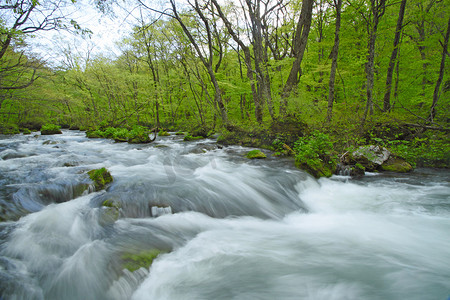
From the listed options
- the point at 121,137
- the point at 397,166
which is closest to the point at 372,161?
the point at 397,166

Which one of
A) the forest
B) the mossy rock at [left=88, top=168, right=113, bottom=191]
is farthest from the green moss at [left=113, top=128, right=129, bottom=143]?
the mossy rock at [left=88, top=168, right=113, bottom=191]

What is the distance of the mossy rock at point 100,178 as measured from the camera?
4.45 metres

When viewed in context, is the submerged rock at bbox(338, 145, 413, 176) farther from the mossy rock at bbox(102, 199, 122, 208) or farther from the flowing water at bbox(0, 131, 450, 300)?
the mossy rock at bbox(102, 199, 122, 208)

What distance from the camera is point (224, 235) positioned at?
339 cm

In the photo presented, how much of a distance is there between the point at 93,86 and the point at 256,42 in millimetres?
16343

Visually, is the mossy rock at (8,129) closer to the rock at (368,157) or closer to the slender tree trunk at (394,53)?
the rock at (368,157)

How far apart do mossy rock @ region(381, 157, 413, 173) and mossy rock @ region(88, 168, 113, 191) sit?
313 inches

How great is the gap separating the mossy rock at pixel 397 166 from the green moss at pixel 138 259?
709 centimetres

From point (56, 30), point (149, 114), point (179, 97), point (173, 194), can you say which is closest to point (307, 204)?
point (173, 194)

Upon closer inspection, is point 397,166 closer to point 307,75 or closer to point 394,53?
point 394,53

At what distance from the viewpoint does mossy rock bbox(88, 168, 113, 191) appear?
14.6 ft

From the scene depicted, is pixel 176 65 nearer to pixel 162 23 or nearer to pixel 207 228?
pixel 162 23

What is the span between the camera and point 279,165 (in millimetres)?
7051

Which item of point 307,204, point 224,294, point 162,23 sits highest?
point 162,23
